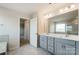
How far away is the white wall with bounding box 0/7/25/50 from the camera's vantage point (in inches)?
114

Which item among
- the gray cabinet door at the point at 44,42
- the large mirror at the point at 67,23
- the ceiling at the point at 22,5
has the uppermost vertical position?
the ceiling at the point at 22,5

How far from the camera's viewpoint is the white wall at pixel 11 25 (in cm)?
290

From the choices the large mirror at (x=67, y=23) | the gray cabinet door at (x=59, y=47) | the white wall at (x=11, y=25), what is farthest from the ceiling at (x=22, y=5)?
the gray cabinet door at (x=59, y=47)

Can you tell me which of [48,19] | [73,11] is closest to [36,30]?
[48,19]

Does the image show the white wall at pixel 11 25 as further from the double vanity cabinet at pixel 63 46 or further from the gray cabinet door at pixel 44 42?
the double vanity cabinet at pixel 63 46

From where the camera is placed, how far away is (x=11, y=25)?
3.18 meters

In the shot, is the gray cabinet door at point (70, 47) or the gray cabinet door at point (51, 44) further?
the gray cabinet door at point (51, 44)

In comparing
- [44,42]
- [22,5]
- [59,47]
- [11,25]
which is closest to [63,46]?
[59,47]

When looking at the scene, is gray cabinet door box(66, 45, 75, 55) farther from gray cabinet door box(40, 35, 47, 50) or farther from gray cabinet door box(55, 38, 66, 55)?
gray cabinet door box(40, 35, 47, 50)

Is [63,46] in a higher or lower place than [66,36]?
lower

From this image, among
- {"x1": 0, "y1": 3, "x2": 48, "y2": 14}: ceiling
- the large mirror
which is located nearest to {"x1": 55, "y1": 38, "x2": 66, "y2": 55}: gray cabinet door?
the large mirror

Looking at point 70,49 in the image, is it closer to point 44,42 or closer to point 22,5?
point 44,42

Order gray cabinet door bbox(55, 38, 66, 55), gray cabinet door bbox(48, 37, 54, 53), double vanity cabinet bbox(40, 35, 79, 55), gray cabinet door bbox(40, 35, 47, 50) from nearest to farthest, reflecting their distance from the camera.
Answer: double vanity cabinet bbox(40, 35, 79, 55), gray cabinet door bbox(55, 38, 66, 55), gray cabinet door bbox(48, 37, 54, 53), gray cabinet door bbox(40, 35, 47, 50)

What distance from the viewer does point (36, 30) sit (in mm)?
3715
